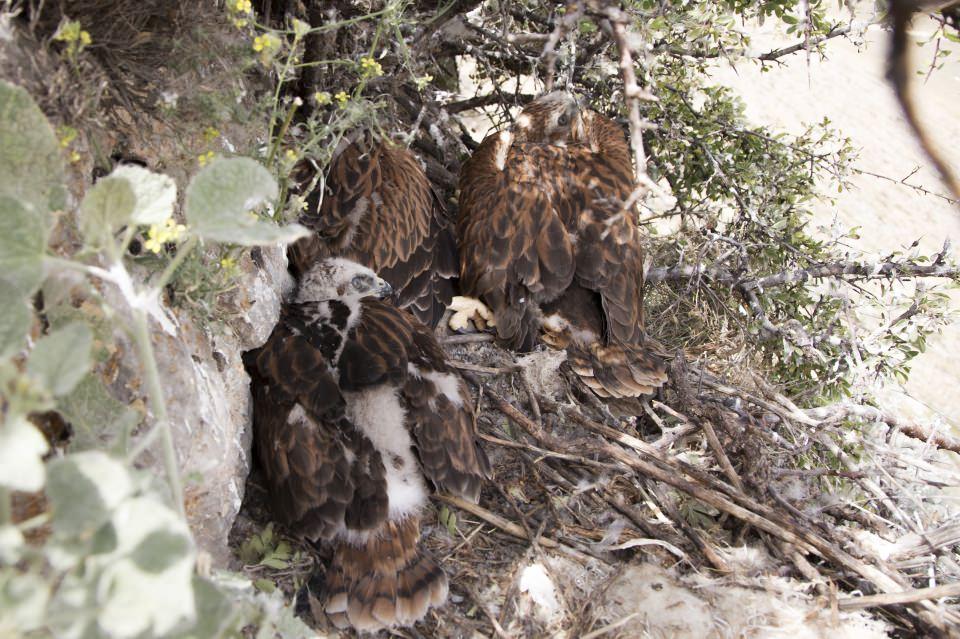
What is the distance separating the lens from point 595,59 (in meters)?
4.49

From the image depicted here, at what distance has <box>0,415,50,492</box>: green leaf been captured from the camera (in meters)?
1.10

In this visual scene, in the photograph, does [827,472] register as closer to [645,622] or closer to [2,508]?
[645,622]

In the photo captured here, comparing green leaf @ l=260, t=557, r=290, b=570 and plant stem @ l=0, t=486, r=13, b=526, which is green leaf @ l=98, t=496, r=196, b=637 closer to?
plant stem @ l=0, t=486, r=13, b=526

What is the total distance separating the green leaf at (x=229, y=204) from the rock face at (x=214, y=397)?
2.24 feet

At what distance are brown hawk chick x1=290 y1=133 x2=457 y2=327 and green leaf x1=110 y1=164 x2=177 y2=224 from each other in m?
2.10

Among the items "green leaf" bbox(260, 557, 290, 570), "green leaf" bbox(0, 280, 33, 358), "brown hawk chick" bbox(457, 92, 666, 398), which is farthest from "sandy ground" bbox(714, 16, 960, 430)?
"green leaf" bbox(0, 280, 33, 358)

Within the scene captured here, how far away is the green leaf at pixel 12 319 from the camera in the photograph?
1316 millimetres

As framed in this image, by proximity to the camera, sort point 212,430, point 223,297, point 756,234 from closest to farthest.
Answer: point 212,430, point 223,297, point 756,234

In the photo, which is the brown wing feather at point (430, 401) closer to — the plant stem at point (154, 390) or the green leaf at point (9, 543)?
the plant stem at point (154, 390)

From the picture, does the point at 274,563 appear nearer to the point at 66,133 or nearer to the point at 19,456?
the point at 66,133

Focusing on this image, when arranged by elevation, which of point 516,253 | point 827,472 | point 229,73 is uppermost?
point 229,73

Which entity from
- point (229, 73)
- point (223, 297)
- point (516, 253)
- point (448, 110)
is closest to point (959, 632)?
point (516, 253)

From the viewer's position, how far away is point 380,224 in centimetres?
391

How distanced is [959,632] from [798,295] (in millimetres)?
2115
